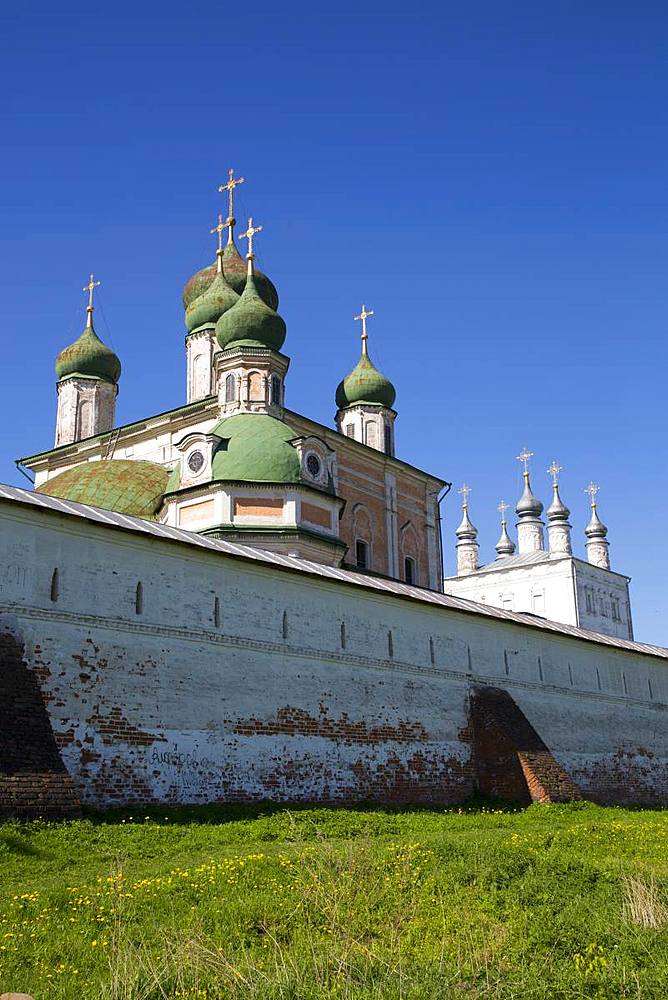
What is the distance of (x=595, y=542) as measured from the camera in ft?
178

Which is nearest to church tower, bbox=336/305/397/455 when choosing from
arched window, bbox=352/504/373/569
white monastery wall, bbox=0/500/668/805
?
arched window, bbox=352/504/373/569

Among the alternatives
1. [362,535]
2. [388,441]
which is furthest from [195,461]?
[388,441]

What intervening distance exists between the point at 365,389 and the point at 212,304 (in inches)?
226

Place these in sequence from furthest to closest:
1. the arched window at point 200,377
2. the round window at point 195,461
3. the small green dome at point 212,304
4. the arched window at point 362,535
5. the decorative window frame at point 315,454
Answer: the small green dome at point 212,304 → the arched window at point 362,535 → the arched window at point 200,377 → the decorative window frame at point 315,454 → the round window at point 195,461

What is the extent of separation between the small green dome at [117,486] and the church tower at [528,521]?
100ft

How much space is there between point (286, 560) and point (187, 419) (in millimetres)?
13061

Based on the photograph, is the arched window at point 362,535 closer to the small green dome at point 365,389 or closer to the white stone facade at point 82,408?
the small green dome at point 365,389

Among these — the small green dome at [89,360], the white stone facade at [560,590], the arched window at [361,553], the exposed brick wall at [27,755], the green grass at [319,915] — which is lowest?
the green grass at [319,915]

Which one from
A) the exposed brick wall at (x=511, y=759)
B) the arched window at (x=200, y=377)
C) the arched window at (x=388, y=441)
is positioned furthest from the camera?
the arched window at (x=388, y=441)

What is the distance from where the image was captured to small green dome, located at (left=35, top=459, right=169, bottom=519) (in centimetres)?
2388

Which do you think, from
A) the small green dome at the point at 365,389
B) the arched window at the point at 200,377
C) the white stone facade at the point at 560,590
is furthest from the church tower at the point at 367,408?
the white stone facade at the point at 560,590

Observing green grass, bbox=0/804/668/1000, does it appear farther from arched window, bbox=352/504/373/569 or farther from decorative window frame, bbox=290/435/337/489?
arched window, bbox=352/504/373/569

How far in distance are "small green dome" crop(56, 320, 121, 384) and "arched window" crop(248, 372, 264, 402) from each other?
22.8 ft

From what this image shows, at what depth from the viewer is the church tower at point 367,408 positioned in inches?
1241
